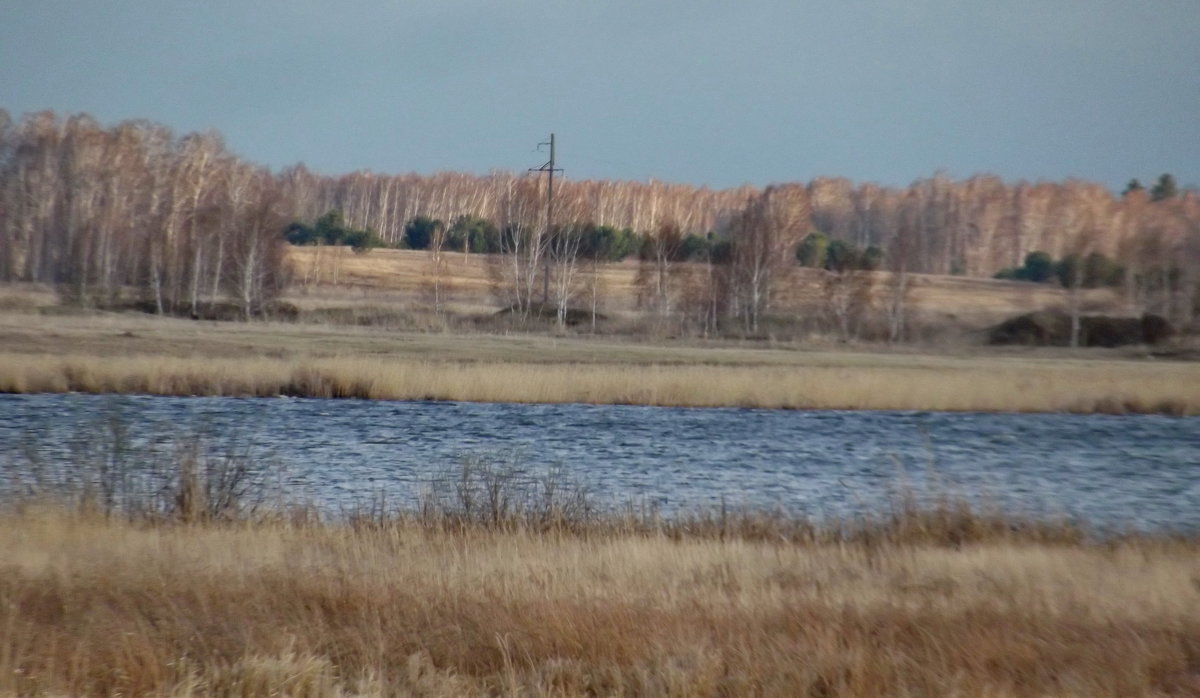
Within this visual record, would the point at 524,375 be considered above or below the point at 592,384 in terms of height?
above

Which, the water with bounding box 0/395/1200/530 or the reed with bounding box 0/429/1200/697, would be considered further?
the water with bounding box 0/395/1200/530

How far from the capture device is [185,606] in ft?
28.1

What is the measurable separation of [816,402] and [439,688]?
83.9 feet

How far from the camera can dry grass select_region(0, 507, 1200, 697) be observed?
729 centimetres

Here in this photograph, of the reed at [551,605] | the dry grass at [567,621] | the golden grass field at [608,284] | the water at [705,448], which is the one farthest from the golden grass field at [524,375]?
the dry grass at [567,621]

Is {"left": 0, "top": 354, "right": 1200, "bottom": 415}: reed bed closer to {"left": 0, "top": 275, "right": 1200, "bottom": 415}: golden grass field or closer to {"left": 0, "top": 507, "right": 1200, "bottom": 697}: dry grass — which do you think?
{"left": 0, "top": 275, "right": 1200, "bottom": 415}: golden grass field

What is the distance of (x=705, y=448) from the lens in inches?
975

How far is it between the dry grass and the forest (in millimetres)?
45384

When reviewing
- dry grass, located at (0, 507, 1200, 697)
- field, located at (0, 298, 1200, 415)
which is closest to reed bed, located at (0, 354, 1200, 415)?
field, located at (0, 298, 1200, 415)

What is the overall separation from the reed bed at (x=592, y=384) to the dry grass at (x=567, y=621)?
18542 millimetres

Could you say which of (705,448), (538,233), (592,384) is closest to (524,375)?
(592,384)

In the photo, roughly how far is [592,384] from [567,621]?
23.7 m

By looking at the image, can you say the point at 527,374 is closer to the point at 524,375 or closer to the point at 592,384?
the point at 524,375

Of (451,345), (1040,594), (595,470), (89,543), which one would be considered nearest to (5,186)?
(451,345)
